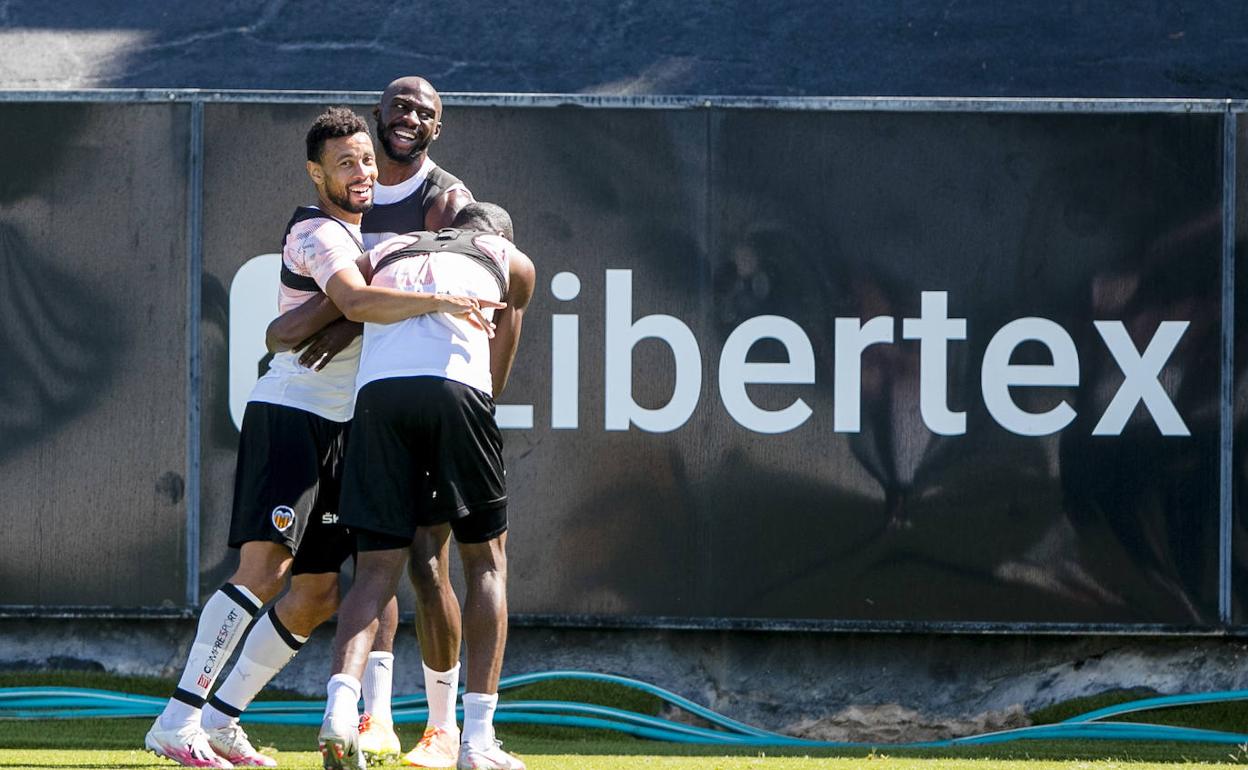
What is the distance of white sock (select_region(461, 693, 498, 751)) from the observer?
174 inches

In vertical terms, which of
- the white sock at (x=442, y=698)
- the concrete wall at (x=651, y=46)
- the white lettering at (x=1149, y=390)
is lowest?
the white sock at (x=442, y=698)

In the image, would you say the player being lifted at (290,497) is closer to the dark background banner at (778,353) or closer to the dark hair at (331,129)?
the dark hair at (331,129)

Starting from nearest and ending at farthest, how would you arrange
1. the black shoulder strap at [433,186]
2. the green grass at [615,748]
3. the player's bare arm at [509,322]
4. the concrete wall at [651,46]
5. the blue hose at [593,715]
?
the player's bare arm at [509,322] < the black shoulder strap at [433,186] < the green grass at [615,748] < the blue hose at [593,715] < the concrete wall at [651,46]

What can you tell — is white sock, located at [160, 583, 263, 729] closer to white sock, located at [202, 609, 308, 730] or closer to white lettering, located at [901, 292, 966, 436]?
white sock, located at [202, 609, 308, 730]

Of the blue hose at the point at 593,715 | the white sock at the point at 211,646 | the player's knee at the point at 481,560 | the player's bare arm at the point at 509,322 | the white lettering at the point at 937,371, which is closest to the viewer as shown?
the player's knee at the point at 481,560

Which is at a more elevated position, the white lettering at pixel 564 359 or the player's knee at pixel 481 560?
the white lettering at pixel 564 359

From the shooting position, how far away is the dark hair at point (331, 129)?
15.8 ft

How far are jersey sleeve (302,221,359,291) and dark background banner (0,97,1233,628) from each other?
1976mm

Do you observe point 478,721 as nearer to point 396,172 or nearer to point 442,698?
point 442,698

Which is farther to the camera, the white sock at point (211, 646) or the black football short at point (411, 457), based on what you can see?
the white sock at point (211, 646)

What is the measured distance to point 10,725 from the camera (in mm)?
6293

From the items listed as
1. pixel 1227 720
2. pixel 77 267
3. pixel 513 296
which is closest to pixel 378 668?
pixel 513 296

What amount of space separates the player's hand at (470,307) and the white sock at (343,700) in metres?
0.98

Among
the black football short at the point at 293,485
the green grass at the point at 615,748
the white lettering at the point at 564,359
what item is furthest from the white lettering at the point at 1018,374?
the black football short at the point at 293,485
